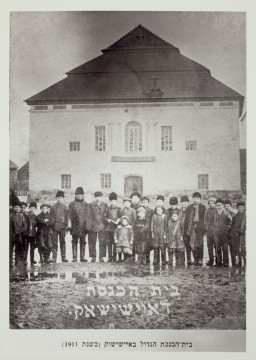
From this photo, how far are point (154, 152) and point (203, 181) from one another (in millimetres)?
342

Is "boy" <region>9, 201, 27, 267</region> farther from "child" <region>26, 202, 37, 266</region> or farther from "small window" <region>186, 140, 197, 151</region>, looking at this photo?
"small window" <region>186, 140, 197, 151</region>

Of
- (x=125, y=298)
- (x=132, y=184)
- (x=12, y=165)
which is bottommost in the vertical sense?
(x=125, y=298)

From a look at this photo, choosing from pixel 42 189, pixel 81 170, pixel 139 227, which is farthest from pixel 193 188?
pixel 42 189

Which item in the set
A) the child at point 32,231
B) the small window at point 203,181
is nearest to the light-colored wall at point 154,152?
the small window at point 203,181

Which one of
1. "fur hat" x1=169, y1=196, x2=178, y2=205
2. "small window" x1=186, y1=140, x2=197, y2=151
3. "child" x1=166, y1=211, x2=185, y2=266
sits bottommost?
"child" x1=166, y1=211, x2=185, y2=266

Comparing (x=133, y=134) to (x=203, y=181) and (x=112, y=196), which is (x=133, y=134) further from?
(x=203, y=181)

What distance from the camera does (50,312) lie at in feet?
9.73

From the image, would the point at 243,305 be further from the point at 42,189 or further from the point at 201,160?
the point at 42,189

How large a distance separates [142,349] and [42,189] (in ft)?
3.61

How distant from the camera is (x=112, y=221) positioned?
10.1 feet

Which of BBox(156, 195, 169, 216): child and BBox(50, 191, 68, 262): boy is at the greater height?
BBox(156, 195, 169, 216): child

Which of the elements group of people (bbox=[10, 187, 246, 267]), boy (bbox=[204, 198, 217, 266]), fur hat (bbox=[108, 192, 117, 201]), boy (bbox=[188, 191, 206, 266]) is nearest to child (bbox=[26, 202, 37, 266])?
group of people (bbox=[10, 187, 246, 267])

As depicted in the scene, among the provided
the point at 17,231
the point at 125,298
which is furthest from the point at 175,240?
the point at 17,231

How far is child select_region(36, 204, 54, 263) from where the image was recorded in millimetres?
3086
